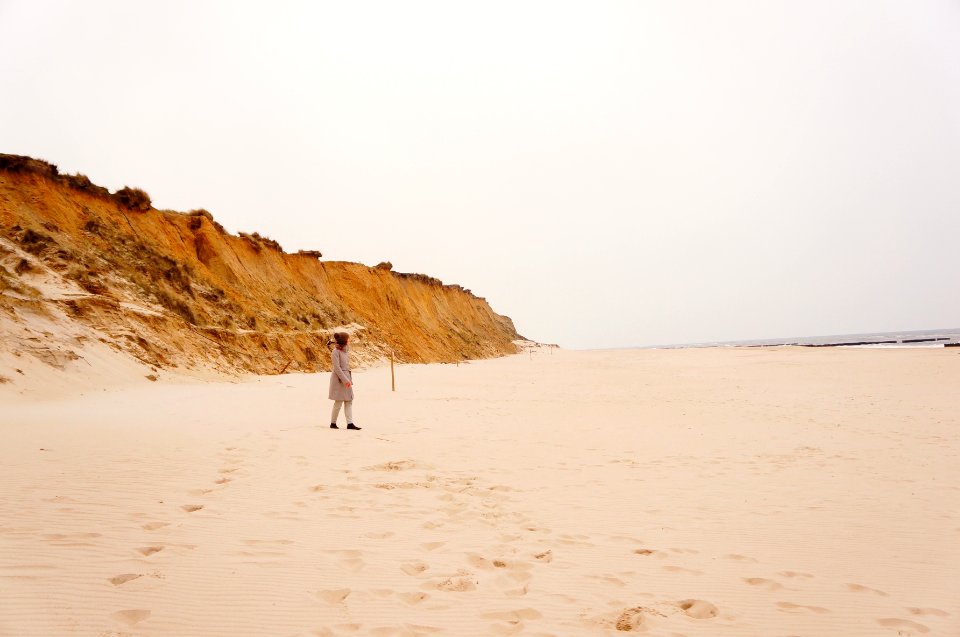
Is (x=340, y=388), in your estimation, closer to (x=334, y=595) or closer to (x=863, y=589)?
(x=334, y=595)

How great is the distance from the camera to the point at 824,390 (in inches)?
615

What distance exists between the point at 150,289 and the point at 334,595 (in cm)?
1914

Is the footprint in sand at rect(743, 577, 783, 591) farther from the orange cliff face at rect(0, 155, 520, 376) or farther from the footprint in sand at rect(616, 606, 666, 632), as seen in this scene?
the orange cliff face at rect(0, 155, 520, 376)

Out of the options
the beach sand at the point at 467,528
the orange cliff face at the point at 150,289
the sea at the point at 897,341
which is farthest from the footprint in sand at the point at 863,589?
the sea at the point at 897,341

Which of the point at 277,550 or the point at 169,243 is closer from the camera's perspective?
the point at 277,550

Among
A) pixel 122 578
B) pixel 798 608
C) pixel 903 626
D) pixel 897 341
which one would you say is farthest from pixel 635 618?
pixel 897 341

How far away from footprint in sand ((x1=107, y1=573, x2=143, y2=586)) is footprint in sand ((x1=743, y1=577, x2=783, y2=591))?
387 cm

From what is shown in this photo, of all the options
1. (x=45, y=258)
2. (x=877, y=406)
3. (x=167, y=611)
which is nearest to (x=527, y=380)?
(x=877, y=406)

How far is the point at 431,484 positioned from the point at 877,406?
38.1 feet

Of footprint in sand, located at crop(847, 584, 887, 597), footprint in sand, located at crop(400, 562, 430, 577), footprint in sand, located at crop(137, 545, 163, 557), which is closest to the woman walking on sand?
footprint in sand, located at crop(137, 545, 163, 557)

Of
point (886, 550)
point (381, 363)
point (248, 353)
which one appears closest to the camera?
point (886, 550)

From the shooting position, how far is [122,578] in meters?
3.01

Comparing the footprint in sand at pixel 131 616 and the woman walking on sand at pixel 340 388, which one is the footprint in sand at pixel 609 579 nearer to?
the footprint in sand at pixel 131 616

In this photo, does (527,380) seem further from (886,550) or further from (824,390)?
(886,550)
